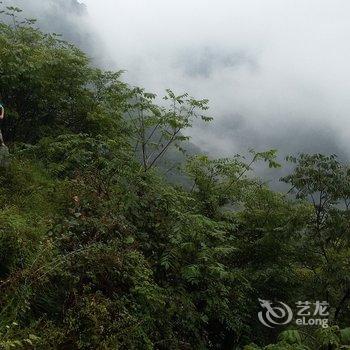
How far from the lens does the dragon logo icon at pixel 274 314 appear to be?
1155cm

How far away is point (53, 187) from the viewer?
9.07m

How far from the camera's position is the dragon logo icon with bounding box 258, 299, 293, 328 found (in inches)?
455

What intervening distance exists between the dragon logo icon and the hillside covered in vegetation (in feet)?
0.80

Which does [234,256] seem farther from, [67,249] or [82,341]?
[82,341]

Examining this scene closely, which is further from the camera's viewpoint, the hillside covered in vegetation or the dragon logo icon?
the dragon logo icon

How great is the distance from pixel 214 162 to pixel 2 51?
7.44 meters

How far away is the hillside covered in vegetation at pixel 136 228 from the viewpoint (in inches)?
232

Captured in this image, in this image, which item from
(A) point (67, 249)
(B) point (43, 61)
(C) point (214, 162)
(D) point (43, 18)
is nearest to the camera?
(A) point (67, 249)

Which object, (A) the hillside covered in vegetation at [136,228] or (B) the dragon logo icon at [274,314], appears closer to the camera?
(A) the hillside covered in vegetation at [136,228]

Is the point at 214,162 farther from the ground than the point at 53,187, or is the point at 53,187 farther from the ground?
the point at 214,162

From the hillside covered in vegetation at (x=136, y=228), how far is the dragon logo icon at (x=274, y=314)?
0.80 feet

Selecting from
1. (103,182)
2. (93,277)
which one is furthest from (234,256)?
(93,277)

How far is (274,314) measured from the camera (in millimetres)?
12344

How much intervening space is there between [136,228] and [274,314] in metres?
6.13
